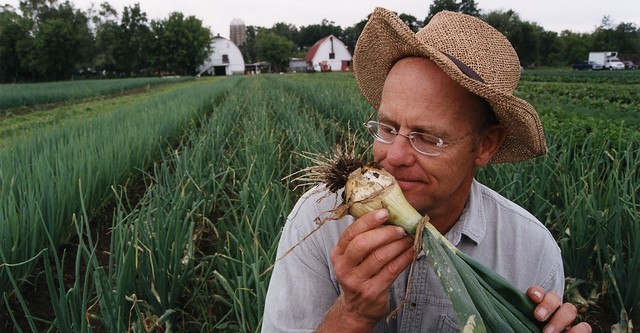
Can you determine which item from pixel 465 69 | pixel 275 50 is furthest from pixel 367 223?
pixel 275 50

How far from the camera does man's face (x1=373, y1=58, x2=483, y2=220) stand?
3.22ft

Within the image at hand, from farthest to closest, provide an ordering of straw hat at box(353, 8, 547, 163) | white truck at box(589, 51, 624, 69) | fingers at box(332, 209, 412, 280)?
white truck at box(589, 51, 624, 69)
straw hat at box(353, 8, 547, 163)
fingers at box(332, 209, 412, 280)

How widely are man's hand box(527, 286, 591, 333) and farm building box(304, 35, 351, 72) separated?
177 feet

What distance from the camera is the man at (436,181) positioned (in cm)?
97

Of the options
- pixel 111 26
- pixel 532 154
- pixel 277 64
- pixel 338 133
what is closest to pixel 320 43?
pixel 277 64

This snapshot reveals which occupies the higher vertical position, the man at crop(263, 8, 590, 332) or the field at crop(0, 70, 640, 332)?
the man at crop(263, 8, 590, 332)

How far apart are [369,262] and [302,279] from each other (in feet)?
0.92

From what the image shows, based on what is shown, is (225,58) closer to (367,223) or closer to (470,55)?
(470,55)

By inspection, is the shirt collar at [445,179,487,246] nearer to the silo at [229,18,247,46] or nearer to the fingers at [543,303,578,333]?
the fingers at [543,303,578,333]

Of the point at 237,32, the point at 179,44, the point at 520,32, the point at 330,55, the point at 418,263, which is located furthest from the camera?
the point at 237,32

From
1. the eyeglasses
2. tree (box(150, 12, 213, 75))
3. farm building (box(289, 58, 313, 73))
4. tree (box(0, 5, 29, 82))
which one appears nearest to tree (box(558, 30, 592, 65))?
farm building (box(289, 58, 313, 73))

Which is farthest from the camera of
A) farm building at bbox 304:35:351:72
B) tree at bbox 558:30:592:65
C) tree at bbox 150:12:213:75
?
farm building at bbox 304:35:351:72

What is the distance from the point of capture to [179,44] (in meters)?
47.1

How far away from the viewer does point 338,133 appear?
4504mm
